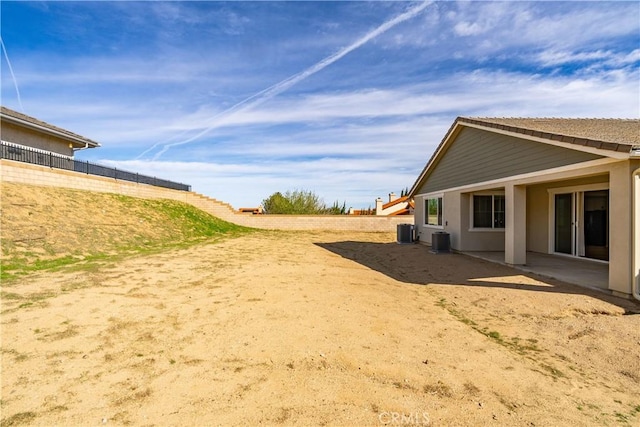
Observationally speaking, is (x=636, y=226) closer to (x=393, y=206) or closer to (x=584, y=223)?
(x=584, y=223)

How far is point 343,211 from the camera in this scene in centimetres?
3584

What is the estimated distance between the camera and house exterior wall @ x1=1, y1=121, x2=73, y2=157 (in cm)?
1680

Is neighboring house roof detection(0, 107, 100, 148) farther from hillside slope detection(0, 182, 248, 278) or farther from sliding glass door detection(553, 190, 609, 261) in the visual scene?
sliding glass door detection(553, 190, 609, 261)

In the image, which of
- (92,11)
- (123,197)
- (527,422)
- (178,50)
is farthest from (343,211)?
(527,422)

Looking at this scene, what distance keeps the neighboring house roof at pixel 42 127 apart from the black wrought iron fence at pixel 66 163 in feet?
5.08

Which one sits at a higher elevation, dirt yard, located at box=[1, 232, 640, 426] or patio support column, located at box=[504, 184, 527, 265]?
patio support column, located at box=[504, 184, 527, 265]

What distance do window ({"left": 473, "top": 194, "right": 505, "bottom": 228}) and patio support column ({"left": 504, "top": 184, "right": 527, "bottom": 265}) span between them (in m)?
3.15

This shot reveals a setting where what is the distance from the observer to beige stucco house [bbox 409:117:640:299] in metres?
6.23

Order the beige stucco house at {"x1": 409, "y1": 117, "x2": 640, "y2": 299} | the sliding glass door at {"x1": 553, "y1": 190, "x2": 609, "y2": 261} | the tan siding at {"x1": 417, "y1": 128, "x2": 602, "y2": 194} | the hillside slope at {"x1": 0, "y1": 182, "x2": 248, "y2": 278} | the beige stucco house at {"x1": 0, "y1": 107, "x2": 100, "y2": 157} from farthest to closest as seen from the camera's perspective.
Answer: the beige stucco house at {"x1": 0, "y1": 107, "x2": 100, "y2": 157} → the sliding glass door at {"x1": 553, "y1": 190, "x2": 609, "y2": 261} → the hillside slope at {"x1": 0, "y1": 182, "x2": 248, "y2": 278} → the tan siding at {"x1": 417, "y1": 128, "x2": 602, "y2": 194} → the beige stucco house at {"x1": 409, "y1": 117, "x2": 640, "y2": 299}

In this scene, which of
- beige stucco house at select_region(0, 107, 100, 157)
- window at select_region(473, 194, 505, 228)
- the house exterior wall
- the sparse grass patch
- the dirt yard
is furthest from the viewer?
the house exterior wall

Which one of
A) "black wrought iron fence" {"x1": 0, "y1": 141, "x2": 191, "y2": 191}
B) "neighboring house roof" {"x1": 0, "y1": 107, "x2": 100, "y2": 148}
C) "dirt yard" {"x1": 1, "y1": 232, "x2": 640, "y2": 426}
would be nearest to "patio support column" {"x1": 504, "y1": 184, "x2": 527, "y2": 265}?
"dirt yard" {"x1": 1, "y1": 232, "x2": 640, "y2": 426}

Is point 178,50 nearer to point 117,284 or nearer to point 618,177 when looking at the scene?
point 117,284

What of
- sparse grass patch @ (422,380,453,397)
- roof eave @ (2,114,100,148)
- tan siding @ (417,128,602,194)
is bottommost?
sparse grass patch @ (422,380,453,397)

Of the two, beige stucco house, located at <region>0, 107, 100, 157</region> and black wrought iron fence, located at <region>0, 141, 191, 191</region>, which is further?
beige stucco house, located at <region>0, 107, 100, 157</region>
